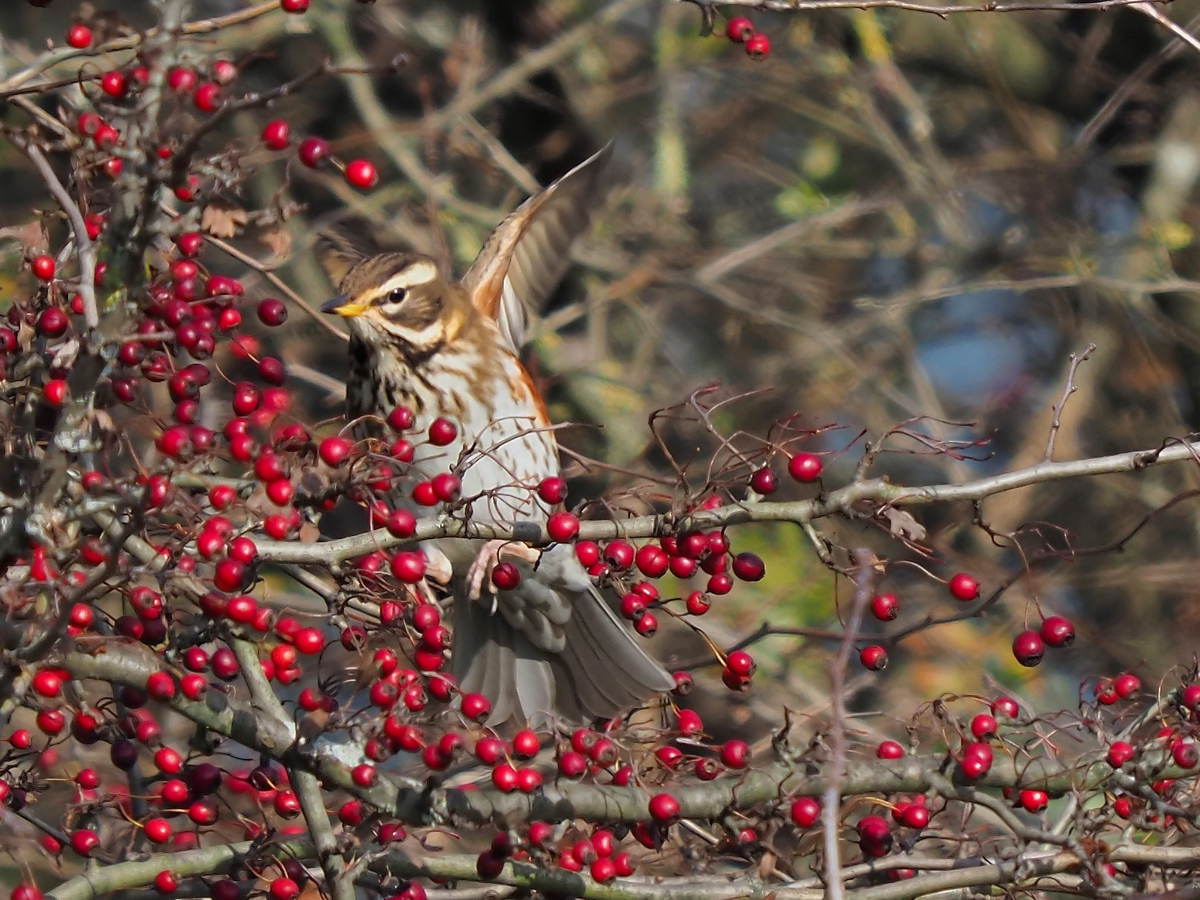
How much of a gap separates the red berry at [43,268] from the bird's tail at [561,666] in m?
1.63

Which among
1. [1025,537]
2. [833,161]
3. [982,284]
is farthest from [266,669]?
Answer: [833,161]

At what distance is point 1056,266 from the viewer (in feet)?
20.7

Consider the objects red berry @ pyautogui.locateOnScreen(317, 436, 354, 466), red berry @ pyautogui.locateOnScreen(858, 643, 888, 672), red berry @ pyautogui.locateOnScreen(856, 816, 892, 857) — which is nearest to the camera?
red berry @ pyautogui.locateOnScreen(317, 436, 354, 466)

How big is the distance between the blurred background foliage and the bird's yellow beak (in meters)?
1.77

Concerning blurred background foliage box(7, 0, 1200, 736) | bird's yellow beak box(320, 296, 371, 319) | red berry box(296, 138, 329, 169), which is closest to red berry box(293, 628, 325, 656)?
red berry box(296, 138, 329, 169)

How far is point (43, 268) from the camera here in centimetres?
228

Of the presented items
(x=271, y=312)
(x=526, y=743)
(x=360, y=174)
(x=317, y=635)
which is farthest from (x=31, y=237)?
(x=526, y=743)

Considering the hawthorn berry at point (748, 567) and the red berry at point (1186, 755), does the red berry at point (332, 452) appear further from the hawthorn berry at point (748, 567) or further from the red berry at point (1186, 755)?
the red berry at point (1186, 755)

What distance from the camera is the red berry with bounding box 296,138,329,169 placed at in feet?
6.57

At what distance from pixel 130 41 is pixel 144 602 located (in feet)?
2.75

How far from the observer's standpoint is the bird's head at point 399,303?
3715 mm

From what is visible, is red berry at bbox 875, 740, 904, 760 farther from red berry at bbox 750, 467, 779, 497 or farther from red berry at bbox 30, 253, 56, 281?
red berry at bbox 30, 253, 56, 281

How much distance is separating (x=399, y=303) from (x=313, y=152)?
1815 mm

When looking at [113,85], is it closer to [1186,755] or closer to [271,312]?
[271,312]
